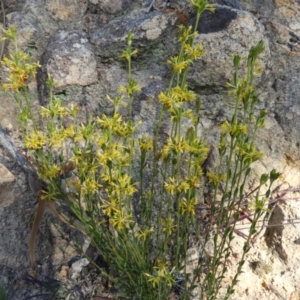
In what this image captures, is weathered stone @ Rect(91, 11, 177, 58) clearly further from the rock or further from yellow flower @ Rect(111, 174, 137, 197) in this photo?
yellow flower @ Rect(111, 174, 137, 197)

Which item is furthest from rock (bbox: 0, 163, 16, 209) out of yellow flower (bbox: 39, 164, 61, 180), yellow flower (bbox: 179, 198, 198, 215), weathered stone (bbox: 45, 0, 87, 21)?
yellow flower (bbox: 179, 198, 198, 215)

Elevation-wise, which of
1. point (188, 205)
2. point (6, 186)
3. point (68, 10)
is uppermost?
point (68, 10)

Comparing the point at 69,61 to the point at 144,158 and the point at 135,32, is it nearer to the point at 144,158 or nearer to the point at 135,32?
the point at 135,32

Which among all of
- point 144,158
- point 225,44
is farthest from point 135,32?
point 144,158

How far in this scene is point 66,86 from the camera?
244cm

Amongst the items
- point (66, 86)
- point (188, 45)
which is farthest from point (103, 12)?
point (188, 45)

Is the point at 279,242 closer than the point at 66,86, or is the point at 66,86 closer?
the point at 279,242

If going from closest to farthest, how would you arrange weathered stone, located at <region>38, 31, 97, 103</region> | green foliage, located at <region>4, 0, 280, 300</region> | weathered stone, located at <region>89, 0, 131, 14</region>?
1. green foliage, located at <region>4, 0, 280, 300</region>
2. weathered stone, located at <region>38, 31, 97, 103</region>
3. weathered stone, located at <region>89, 0, 131, 14</region>

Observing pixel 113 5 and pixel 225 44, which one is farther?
pixel 113 5

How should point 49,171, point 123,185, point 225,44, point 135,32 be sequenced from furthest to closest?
point 135,32 < point 225,44 < point 49,171 < point 123,185

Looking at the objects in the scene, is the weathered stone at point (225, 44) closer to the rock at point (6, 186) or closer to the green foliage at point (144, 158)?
the green foliage at point (144, 158)

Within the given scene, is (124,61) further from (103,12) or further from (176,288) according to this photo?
(176,288)

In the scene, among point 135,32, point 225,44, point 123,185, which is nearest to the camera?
point 123,185

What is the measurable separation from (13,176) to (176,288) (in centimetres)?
103
